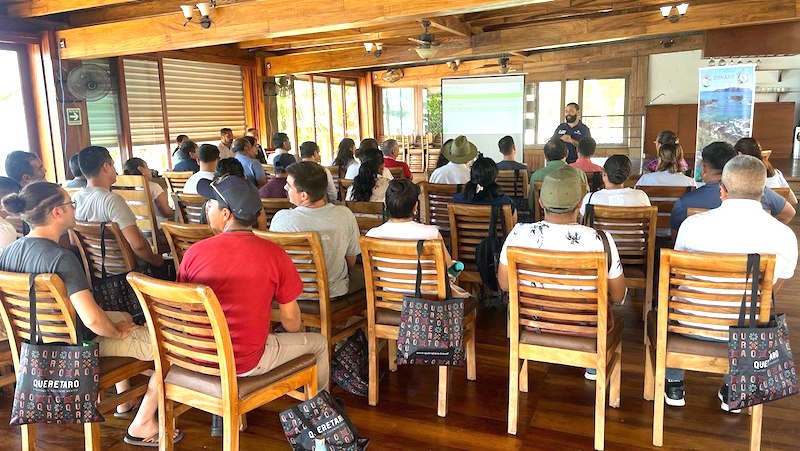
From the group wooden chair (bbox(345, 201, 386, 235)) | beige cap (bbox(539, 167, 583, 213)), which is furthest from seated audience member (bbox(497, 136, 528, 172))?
beige cap (bbox(539, 167, 583, 213))

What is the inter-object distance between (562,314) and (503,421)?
637 mm

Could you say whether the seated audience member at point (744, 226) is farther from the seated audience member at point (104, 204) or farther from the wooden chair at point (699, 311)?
the seated audience member at point (104, 204)

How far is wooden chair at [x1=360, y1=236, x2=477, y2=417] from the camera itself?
97.3 inches

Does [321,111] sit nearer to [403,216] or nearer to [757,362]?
[403,216]

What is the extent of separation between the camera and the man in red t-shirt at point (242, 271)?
201 centimetres

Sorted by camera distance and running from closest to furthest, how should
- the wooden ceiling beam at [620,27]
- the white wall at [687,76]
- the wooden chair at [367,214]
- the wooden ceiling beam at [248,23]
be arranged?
the wooden chair at [367,214], the wooden ceiling beam at [248,23], the wooden ceiling beam at [620,27], the white wall at [687,76]

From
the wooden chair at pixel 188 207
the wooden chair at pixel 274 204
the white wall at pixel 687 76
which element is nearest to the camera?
Result: the wooden chair at pixel 274 204

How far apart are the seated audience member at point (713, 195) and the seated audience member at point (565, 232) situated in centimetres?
130

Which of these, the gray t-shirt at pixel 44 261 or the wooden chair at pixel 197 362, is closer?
the wooden chair at pixel 197 362

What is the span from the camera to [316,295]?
286 centimetres

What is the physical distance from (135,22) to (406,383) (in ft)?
15.9

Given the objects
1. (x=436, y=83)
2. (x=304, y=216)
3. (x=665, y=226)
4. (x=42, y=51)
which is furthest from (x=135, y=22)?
(x=436, y=83)

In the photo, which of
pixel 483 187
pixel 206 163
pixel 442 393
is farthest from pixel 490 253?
pixel 206 163

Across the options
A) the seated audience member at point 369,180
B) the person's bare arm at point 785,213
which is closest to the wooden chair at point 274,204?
the seated audience member at point 369,180
